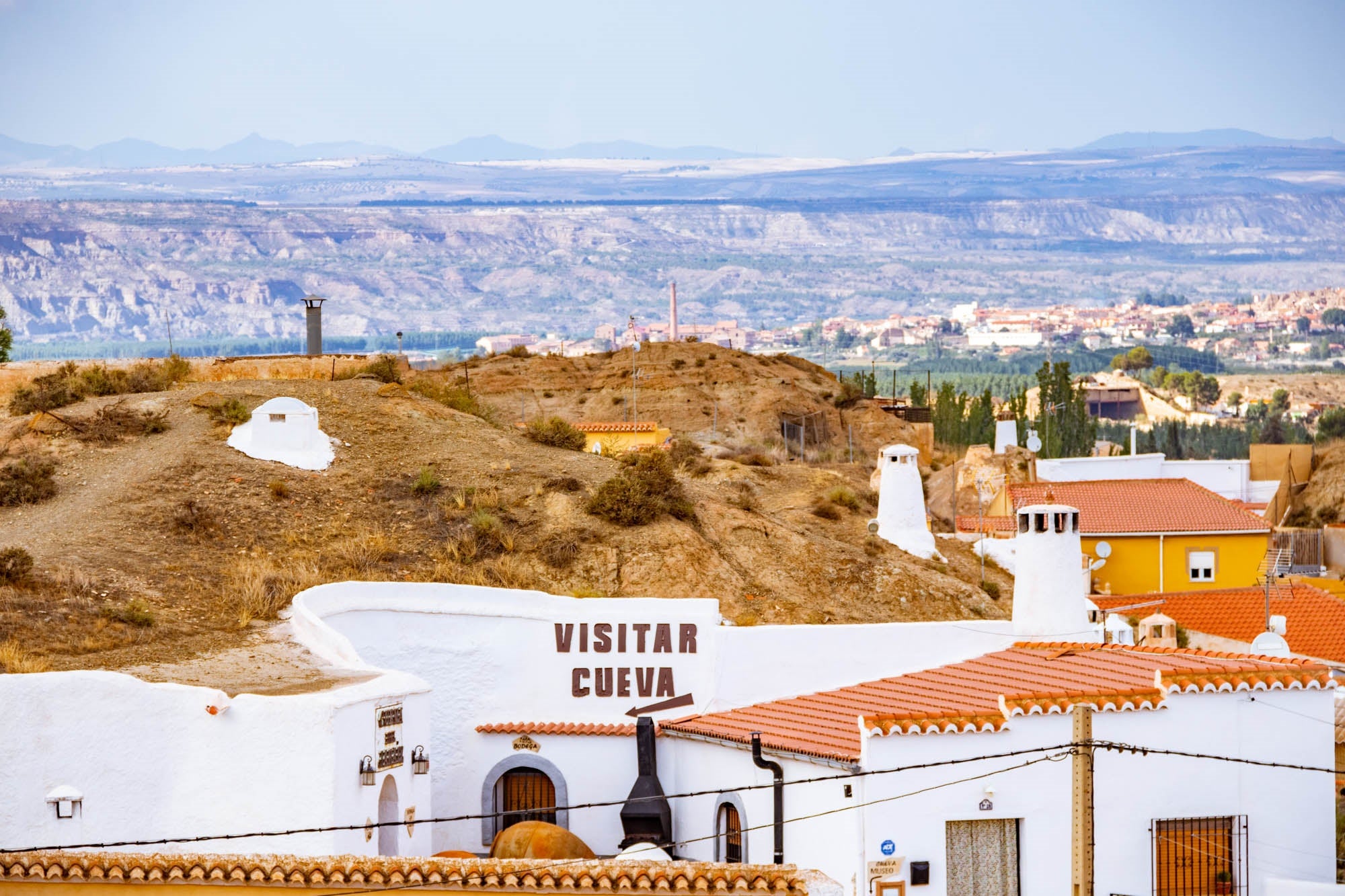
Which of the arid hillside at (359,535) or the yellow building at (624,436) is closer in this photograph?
the arid hillside at (359,535)

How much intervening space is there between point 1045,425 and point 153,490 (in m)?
53.5

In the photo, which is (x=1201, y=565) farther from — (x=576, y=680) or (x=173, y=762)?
(x=173, y=762)

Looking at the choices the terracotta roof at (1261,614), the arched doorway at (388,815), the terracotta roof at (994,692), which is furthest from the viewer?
the terracotta roof at (1261,614)

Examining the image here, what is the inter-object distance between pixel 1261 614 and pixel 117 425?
23975 millimetres

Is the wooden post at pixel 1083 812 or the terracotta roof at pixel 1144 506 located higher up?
the wooden post at pixel 1083 812

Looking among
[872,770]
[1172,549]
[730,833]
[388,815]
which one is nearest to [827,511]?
[1172,549]

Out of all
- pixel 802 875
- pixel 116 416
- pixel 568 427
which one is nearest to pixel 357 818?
pixel 802 875

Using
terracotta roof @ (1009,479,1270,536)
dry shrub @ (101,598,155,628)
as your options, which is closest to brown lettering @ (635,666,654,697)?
dry shrub @ (101,598,155,628)

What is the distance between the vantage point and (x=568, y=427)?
45.6 m

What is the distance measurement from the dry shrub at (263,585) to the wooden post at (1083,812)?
1478cm

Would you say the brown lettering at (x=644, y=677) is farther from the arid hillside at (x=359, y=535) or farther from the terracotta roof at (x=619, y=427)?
the terracotta roof at (x=619, y=427)

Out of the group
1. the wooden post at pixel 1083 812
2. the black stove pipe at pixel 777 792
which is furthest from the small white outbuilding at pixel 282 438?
the wooden post at pixel 1083 812

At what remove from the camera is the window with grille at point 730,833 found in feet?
77.7

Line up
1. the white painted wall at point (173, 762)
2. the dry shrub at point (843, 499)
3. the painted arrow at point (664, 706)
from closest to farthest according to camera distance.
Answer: the white painted wall at point (173, 762), the painted arrow at point (664, 706), the dry shrub at point (843, 499)
